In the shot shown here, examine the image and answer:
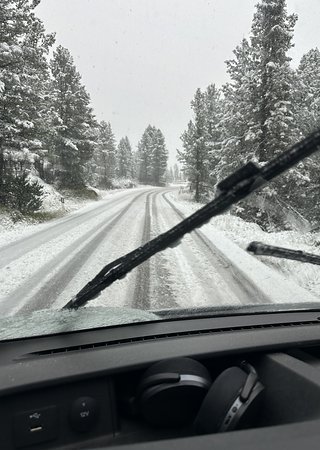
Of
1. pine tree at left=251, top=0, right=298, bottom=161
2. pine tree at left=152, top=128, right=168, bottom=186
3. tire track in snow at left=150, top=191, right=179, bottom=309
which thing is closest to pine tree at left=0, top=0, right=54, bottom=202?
tire track in snow at left=150, top=191, right=179, bottom=309

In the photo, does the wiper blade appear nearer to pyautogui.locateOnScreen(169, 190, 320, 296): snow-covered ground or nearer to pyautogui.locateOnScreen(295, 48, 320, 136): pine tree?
pyautogui.locateOnScreen(169, 190, 320, 296): snow-covered ground

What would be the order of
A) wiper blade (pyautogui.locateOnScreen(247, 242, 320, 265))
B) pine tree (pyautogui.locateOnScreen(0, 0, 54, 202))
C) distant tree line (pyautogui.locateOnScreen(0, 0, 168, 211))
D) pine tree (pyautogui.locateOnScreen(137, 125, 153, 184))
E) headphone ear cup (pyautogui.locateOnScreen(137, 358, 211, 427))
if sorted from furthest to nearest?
pine tree (pyautogui.locateOnScreen(137, 125, 153, 184)) → distant tree line (pyautogui.locateOnScreen(0, 0, 168, 211)) → pine tree (pyautogui.locateOnScreen(0, 0, 54, 202)) → wiper blade (pyautogui.locateOnScreen(247, 242, 320, 265)) → headphone ear cup (pyautogui.locateOnScreen(137, 358, 211, 427))

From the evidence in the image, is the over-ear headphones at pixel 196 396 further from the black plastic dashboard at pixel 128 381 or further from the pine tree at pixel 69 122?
the pine tree at pixel 69 122

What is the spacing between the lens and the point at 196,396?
1.73m

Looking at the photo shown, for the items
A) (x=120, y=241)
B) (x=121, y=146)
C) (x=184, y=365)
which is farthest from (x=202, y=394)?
(x=121, y=146)

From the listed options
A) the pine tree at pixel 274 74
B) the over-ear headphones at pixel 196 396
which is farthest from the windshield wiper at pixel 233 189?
the pine tree at pixel 274 74

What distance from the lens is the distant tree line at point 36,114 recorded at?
15.6 metres

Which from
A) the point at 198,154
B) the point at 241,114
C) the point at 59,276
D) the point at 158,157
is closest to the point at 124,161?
the point at 158,157

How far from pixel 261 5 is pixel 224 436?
20734 millimetres

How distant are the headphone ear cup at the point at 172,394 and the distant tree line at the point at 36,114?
14.7 metres

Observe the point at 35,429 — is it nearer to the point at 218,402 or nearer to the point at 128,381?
the point at 128,381

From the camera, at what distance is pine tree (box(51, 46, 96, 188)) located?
29797 mm

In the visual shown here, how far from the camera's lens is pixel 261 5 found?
1752 centimetres

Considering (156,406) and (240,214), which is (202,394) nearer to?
(156,406)
